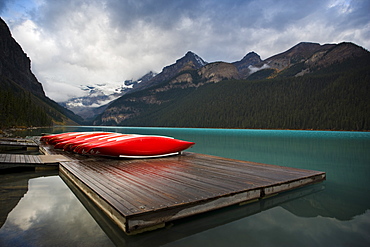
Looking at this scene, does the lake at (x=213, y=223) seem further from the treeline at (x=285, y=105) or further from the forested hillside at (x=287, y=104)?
the treeline at (x=285, y=105)

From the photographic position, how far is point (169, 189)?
3990 mm

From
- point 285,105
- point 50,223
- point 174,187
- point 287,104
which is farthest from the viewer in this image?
point 287,104

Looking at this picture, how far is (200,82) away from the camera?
18938 centimetres

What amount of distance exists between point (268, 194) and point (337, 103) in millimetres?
93159

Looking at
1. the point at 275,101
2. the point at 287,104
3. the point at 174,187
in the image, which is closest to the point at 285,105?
the point at 287,104

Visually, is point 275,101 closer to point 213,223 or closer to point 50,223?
point 213,223

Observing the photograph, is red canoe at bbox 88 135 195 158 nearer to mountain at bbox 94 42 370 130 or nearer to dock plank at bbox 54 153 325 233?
dock plank at bbox 54 153 325 233

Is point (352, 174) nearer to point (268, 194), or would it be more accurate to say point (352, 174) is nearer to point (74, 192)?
point (268, 194)

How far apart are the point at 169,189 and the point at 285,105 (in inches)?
4005

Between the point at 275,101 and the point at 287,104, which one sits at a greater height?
the point at 275,101

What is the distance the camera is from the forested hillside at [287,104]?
253 feet

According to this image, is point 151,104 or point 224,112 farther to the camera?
point 151,104

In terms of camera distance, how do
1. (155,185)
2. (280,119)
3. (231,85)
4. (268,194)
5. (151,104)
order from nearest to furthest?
(155,185)
(268,194)
(280,119)
(231,85)
(151,104)

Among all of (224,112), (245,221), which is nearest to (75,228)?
(245,221)
